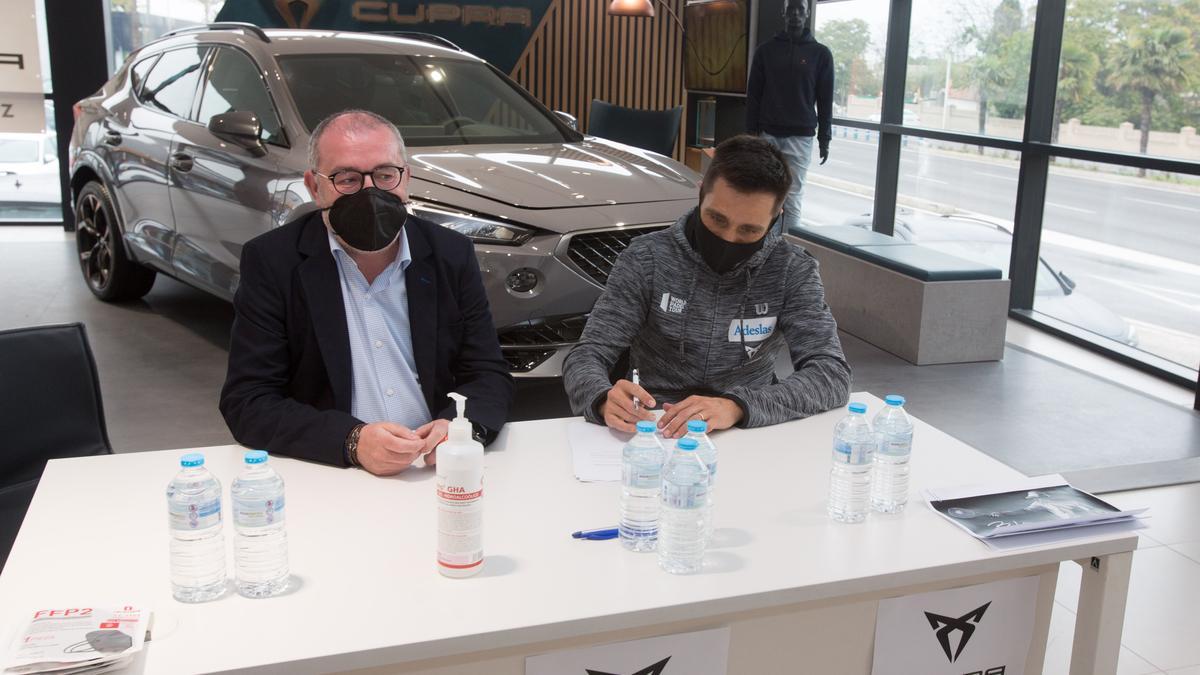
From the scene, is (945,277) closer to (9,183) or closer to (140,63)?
(140,63)

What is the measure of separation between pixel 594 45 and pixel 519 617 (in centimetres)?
893

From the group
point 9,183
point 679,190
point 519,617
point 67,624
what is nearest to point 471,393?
point 519,617

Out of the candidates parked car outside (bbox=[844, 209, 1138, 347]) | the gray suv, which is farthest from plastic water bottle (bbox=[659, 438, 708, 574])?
parked car outside (bbox=[844, 209, 1138, 347])

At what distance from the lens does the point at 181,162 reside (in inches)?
195

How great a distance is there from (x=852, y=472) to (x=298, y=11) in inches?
321

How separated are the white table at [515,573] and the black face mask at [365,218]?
47 cm

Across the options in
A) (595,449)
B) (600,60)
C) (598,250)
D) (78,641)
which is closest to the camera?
(78,641)

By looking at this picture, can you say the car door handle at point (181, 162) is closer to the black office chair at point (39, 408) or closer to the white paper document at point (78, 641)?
the black office chair at point (39, 408)

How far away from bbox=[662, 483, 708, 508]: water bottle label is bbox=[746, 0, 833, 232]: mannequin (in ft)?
19.3

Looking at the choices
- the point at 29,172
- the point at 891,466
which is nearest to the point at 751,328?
the point at 891,466

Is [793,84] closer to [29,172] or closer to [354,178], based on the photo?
[354,178]

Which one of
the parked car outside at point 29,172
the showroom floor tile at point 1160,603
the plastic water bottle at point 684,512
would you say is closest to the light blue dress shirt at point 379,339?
the plastic water bottle at point 684,512

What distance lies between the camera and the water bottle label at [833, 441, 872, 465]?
1820 mm

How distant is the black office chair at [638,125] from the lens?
8578mm
